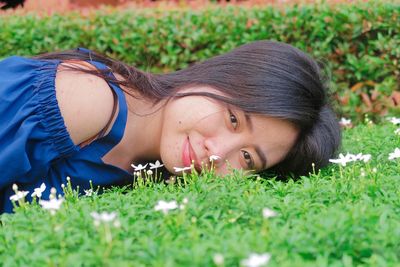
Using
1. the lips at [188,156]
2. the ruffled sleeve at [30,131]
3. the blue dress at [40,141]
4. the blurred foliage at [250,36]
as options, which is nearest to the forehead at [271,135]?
the lips at [188,156]

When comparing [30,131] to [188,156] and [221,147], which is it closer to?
[188,156]

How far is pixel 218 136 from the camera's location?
283cm

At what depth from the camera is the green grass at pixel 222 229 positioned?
4.95ft

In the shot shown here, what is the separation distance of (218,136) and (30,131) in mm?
793

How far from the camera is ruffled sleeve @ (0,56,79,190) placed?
2.65 metres

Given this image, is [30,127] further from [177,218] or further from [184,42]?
[184,42]

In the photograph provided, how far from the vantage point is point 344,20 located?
503cm

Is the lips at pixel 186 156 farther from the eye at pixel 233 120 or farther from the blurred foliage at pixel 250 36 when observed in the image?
the blurred foliage at pixel 250 36

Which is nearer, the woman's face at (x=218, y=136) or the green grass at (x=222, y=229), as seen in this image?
the green grass at (x=222, y=229)

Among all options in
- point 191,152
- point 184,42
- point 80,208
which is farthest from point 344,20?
point 80,208

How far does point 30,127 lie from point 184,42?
274cm

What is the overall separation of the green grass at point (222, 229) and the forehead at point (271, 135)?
652mm

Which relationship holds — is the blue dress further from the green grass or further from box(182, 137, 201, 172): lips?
the green grass

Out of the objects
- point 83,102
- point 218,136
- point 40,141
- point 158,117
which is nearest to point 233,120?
point 218,136
